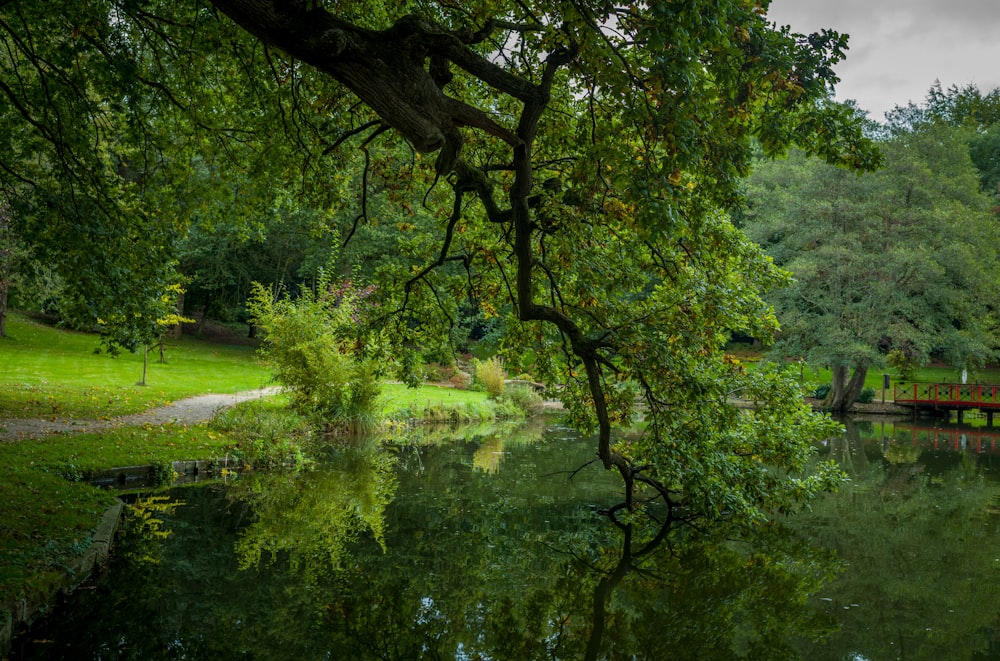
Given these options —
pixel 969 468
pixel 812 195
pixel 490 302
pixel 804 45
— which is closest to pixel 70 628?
pixel 490 302

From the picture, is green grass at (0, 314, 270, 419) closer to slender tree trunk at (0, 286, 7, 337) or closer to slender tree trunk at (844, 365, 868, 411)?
slender tree trunk at (0, 286, 7, 337)

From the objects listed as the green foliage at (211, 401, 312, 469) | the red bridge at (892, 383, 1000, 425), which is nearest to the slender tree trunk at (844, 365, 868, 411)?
the red bridge at (892, 383, 1000, 425)

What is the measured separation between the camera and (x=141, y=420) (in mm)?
14430

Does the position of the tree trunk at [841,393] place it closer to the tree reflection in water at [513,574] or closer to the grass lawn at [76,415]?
the grass lawn at [76,415]

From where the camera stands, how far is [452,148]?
6.41 m

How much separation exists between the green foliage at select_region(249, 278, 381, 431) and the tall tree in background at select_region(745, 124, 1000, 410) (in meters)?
18.6

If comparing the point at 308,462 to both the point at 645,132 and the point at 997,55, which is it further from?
the point at 997,55

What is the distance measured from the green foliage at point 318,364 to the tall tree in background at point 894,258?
1864 centimetres

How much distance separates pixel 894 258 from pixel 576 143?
2369 centimetres

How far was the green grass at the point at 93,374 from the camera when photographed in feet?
49.5

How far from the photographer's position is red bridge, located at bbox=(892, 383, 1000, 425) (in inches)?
1252

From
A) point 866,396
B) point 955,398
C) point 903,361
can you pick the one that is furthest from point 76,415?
point 955,398

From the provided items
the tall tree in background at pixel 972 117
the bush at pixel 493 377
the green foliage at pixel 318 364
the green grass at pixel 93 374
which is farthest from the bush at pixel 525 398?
the tall tree in background at pixel 972 117

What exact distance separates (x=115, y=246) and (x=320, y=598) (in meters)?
5.36
